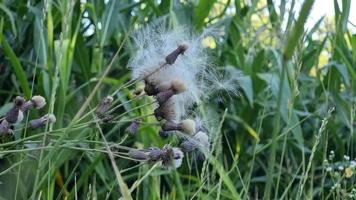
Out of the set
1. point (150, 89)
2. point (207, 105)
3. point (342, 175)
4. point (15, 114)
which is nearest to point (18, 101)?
point (15, 114)

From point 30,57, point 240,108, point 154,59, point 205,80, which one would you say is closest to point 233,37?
point 240,108

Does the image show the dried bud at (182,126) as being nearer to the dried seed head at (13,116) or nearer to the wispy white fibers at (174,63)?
the wispy white fibers at (174,63)

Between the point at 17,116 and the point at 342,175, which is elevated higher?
the point at 17,116

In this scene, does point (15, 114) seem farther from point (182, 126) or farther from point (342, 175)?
point (342, 175)

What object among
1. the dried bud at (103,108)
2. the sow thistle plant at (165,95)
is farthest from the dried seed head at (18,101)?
the dried bud at (103,108)

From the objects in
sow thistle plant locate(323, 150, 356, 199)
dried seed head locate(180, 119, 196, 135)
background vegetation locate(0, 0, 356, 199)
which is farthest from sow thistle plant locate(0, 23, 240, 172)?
background vegetation locate(0, 0, 356, 199)

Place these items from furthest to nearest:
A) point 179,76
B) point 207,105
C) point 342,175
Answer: point 207,105
point 342,175
point 179,76

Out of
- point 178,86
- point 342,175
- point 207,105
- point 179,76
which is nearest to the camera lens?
point 178,86
